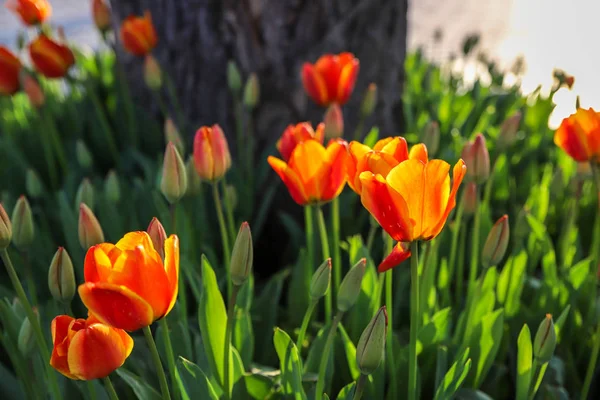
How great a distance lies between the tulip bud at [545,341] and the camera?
80cm

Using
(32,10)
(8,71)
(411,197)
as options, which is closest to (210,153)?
(411,197)

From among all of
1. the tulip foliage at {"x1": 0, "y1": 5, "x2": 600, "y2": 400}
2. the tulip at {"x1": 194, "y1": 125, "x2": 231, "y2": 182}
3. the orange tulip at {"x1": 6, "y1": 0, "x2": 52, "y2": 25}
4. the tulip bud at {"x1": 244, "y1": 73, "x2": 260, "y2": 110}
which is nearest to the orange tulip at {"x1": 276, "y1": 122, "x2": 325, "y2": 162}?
the tulip foliage at {"x1": 0, "y1": 5, "x2": 600, "y2": 400}

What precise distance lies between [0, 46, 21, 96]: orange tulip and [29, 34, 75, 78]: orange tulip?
0.05 meters

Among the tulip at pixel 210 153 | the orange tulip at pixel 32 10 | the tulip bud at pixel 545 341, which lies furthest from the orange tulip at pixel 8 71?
the tulip bud at pixel 545 341

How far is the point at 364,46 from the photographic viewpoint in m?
1.81

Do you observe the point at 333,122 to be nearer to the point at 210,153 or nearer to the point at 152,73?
the point at 210,153

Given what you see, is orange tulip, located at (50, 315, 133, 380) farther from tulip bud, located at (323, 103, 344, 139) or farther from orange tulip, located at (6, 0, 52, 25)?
orange tulip, located at (6, 0, 52, 25)

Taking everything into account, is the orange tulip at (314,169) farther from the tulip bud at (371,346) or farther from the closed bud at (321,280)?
the tulip bud at (371,346)

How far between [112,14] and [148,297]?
1.78 meters

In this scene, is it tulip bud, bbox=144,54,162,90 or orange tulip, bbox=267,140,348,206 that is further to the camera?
tulip bud, bbox=144,54,162,90

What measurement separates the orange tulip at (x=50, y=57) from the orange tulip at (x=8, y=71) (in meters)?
0.05

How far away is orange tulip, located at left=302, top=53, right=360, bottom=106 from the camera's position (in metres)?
1.37

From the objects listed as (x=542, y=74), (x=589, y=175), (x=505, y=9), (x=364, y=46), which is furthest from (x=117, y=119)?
(x=505, y=9)

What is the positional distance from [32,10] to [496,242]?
4.90ft
